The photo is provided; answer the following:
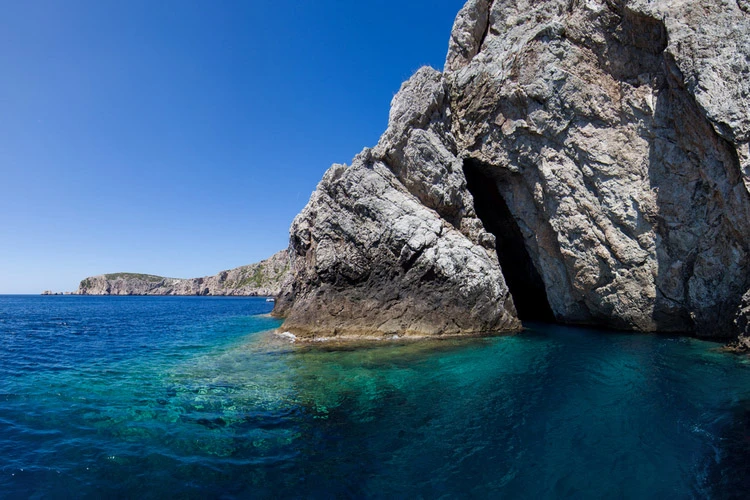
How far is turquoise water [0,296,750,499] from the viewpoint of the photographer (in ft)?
22.6

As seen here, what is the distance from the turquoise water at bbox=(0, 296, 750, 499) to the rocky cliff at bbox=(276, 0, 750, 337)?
5642mm

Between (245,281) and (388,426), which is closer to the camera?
(388,426)

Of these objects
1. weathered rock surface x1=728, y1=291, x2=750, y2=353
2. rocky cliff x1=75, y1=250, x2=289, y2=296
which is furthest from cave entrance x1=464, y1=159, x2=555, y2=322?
rocky cliff x1=75, y1=250, x2=289, y2=296

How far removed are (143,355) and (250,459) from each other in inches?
611

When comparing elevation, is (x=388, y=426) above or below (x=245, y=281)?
below

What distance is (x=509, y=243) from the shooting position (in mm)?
33281

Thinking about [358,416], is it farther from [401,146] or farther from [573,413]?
[401,146]

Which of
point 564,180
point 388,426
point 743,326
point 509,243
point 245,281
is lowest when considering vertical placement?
point 388,426

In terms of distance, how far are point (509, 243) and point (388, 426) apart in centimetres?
2699

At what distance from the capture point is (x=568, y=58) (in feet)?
76.0

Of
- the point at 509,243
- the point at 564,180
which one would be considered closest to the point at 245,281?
the point at 509,243

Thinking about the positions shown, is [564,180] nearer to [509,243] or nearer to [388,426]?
[509,243]

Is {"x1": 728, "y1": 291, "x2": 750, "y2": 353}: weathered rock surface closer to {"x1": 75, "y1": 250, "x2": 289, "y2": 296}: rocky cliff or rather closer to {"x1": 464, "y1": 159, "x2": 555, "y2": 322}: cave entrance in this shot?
{"x1": 464, "y1": 159, "x2": 555, "y2": 322}: cave entrance

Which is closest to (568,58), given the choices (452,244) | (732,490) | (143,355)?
(452,244)
